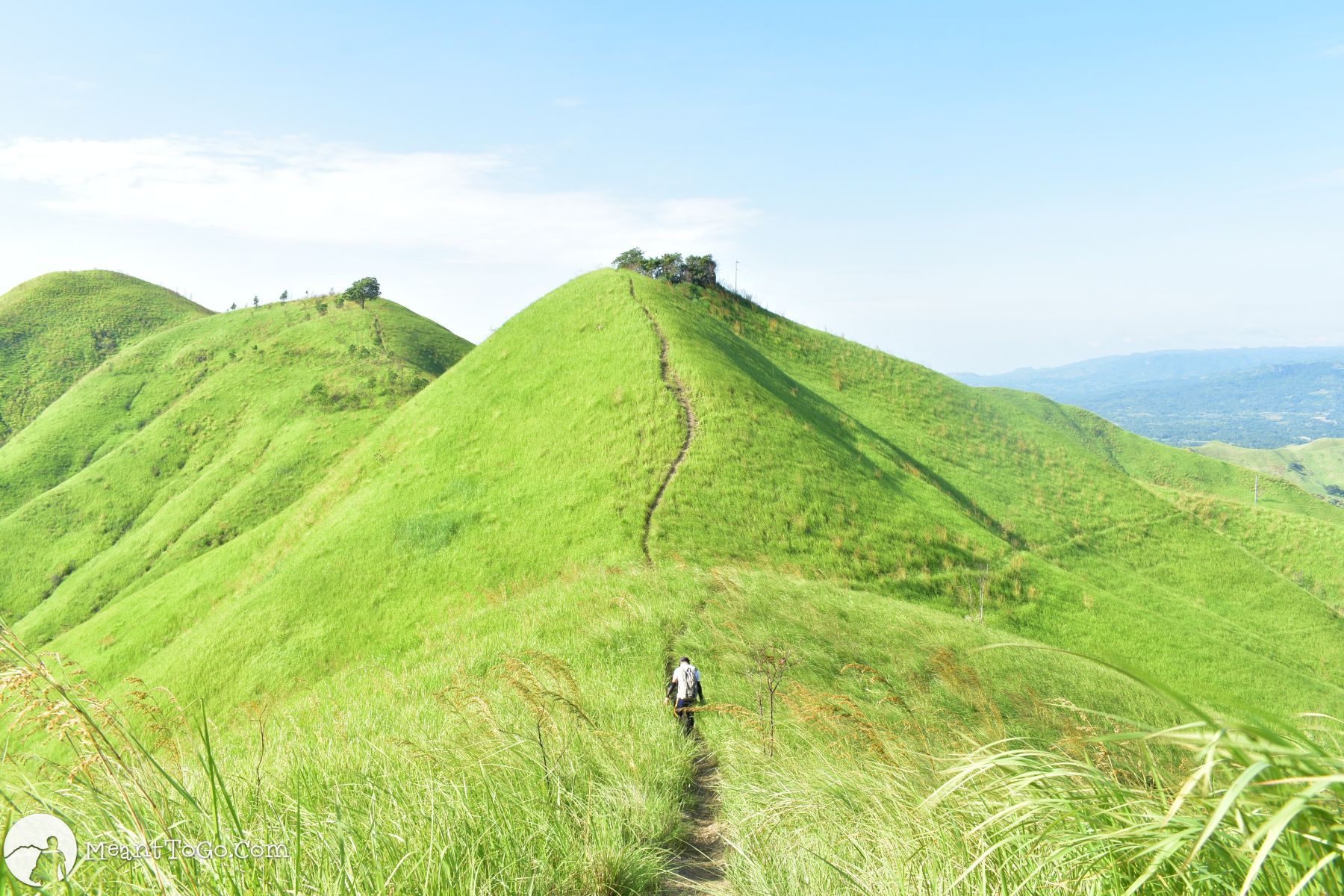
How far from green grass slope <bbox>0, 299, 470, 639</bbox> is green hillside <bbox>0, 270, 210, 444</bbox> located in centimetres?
1050

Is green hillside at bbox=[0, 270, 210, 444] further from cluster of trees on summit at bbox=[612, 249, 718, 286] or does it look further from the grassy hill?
cluster of trees on summit at bbox=[612, 249, 718, 286]

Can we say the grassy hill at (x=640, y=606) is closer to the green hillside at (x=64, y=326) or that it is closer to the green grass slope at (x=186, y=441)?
the green grass slope at (x=186, y=441)

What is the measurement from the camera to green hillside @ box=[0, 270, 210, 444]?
100 m

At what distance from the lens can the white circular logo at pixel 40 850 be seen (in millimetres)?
3639

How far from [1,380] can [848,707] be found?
14277 cm

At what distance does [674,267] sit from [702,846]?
2455 inches

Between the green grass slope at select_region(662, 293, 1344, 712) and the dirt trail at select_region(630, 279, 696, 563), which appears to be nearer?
the dirt trail at select_region(630, 279, 696, 563)

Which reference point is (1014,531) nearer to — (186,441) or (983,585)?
(983,585)

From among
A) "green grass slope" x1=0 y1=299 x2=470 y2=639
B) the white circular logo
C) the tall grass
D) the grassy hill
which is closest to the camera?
the white circular logo

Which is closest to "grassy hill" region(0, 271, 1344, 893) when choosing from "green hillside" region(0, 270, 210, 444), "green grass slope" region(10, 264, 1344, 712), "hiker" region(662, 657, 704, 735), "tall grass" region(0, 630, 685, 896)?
"tall grass" region(0, 630, 685, 896)

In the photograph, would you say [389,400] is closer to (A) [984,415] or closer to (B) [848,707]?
(A) [984,415]

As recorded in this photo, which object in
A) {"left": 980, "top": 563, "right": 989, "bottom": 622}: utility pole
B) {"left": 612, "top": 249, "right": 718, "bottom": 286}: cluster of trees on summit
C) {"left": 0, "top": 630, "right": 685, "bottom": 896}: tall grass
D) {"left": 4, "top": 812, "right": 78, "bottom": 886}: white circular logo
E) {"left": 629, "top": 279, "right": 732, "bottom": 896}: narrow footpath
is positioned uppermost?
{"left": 612, "top": 249, "right": 718, "bottom": 286}: cluster of trees on summit

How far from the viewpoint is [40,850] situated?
148 inches

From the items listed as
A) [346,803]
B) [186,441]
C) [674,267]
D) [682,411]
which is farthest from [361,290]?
[346,803]
